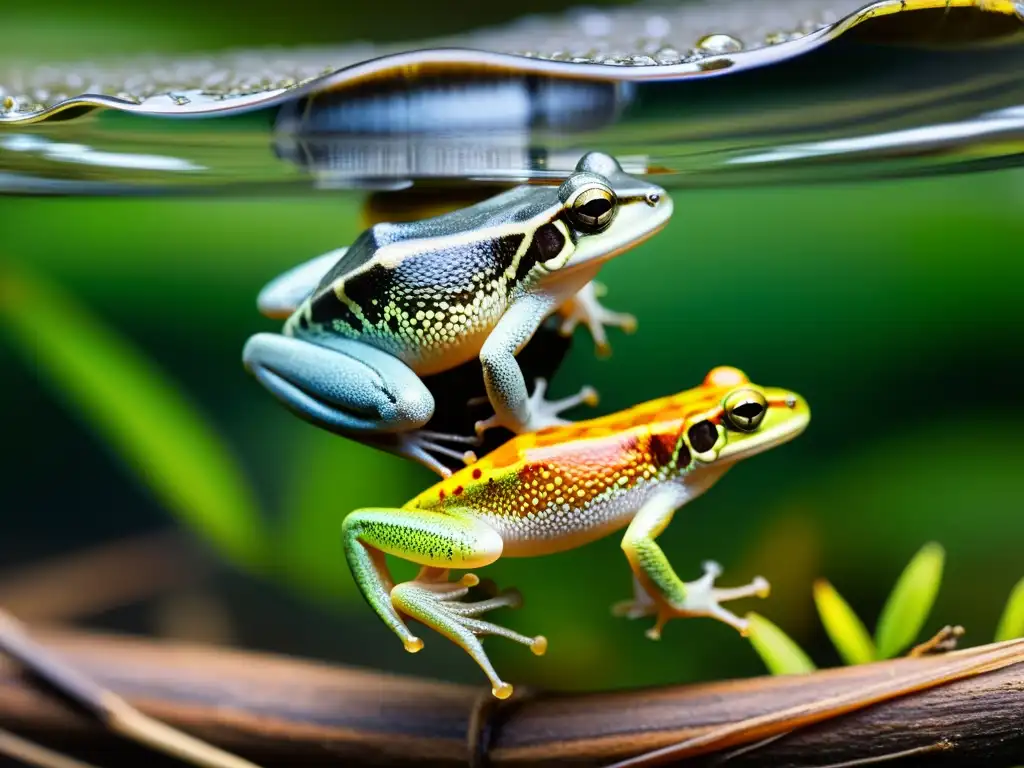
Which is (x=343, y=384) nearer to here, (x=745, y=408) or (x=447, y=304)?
(x=447, y=304)

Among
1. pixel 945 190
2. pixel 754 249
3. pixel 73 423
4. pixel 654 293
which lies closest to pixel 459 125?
pixel 654 293

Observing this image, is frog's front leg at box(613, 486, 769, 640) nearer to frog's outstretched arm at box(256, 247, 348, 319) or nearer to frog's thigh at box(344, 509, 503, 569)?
frog's thigh at box(344, 509, 503, 569)

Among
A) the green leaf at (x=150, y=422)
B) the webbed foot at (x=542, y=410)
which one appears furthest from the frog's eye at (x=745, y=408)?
the green leaf at (x=150, y=422)

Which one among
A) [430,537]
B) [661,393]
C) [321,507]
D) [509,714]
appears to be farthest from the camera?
[321,507]

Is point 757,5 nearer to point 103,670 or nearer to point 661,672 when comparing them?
point 661,672

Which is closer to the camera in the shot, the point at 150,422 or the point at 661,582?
the point at 661,582

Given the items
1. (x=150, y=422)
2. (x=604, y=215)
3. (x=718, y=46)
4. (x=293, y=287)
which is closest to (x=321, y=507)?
(x=150, y=422)

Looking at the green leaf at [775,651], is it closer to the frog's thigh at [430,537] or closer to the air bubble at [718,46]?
the frog's thigh at [430,537]
